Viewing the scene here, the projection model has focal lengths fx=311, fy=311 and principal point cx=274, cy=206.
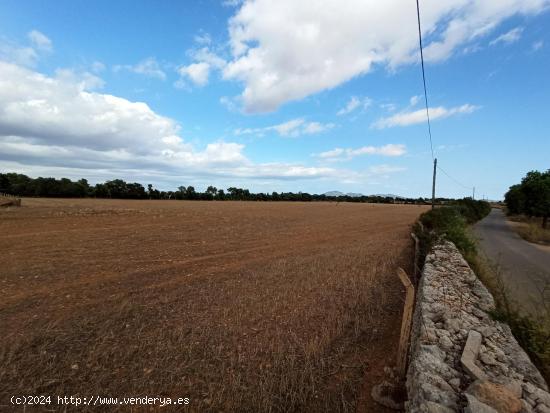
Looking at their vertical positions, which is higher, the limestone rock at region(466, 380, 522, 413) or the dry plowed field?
the limestone rock at region(466, 380, 522, 413)

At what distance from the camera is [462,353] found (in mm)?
4449

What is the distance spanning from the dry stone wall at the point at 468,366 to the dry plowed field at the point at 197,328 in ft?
3.29

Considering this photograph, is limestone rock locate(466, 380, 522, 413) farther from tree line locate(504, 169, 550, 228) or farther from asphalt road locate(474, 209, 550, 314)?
tree line locate(504, 169, 550, 228)

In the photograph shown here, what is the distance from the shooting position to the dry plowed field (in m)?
4.56

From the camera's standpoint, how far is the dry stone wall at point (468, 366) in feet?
11.0

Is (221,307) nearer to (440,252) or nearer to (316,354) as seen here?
(316,354)

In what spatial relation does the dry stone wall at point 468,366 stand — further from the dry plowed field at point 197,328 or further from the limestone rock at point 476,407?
the dry plowed field at point 197,328

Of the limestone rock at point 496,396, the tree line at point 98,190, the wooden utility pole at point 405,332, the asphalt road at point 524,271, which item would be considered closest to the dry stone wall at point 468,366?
the limestone rock at point 496,396

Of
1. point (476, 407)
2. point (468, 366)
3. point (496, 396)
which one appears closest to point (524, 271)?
point (468, 366)

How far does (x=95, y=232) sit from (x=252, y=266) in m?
11.7

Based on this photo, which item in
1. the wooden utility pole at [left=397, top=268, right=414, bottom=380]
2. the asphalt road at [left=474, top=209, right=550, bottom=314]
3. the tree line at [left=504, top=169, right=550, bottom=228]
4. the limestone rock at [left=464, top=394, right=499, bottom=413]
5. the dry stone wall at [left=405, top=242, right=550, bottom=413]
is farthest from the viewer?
the tree line at [left=504, top=169, right=550, bottom=228]

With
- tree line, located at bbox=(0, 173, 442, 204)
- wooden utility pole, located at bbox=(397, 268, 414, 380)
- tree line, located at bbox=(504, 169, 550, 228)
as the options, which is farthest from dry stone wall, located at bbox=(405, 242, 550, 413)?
tree line, located at bbox=(0, 173, 442, 204)

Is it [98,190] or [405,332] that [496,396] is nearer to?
[405,332]

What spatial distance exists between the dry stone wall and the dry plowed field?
1.00 m
